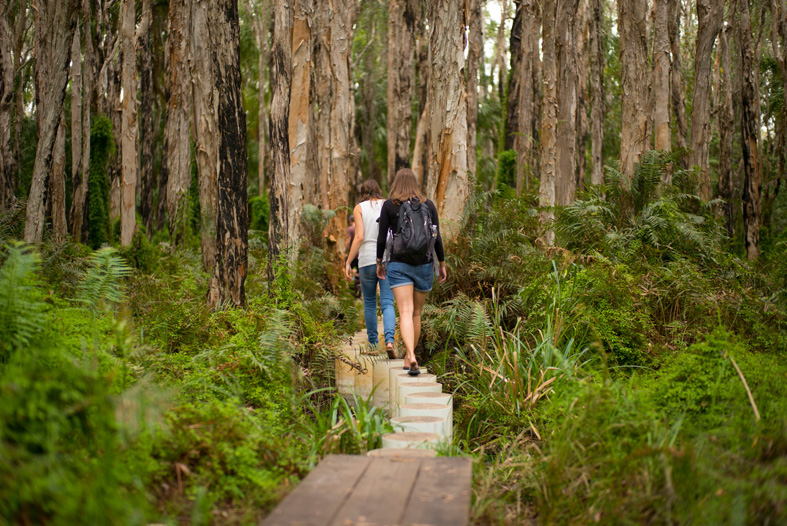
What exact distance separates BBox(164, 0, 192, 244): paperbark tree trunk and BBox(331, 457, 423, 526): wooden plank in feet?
35.3

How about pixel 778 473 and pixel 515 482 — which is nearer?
pixel 778 473

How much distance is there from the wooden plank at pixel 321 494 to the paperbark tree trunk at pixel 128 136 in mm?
11185

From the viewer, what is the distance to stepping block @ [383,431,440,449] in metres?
4.02

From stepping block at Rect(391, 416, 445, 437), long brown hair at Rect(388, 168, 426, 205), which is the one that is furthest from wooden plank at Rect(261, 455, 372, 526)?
long brown hair at Rect(388, 168, 426, 205)

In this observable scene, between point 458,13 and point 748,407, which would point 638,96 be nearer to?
point 458,13

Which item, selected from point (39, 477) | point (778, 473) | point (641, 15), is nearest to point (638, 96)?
point (641, 15)

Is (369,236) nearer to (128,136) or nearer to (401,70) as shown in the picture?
(128,136)

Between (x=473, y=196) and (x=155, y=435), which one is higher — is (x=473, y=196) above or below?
above

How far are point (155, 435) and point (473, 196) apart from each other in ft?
19.7

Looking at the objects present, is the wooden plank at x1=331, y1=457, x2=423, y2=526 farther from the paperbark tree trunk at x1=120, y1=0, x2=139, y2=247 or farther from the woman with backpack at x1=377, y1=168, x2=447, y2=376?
the paperbark tree trunk at x1=120, y1=0, x2=139, y2=247

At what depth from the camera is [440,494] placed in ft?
9.44

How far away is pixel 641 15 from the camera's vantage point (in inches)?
424

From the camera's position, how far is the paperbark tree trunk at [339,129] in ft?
43.1

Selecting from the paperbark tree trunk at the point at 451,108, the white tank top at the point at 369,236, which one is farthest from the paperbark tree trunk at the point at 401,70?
the white tank top at the point at 369,236
